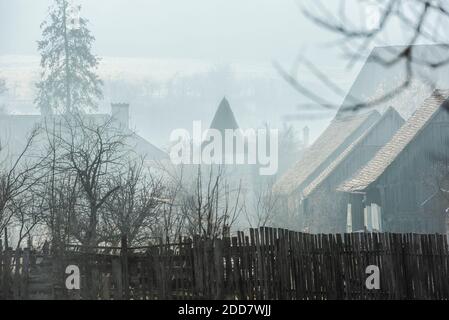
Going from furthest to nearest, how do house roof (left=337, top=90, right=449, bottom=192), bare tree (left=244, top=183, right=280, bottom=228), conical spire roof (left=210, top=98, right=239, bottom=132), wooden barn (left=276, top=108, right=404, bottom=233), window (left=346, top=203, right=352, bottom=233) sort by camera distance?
1. conical spire roof (left=210, top=98, right=239, bottom=132)
2. wooden barn (left=276, top=108, right=404, bottom=233)
3. window (left=346, top=203, right=352, bottom=233)
4. house roof (left=337, top=90, right=449, bottom=192)
5. bare tree (left=244, top=183, right=280, bottom=228)

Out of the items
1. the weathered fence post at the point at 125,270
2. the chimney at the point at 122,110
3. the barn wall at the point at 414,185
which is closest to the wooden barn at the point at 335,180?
the barn wall at the point at 414,185

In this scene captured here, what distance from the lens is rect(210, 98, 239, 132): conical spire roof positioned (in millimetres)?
70375

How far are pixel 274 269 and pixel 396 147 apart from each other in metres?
19.1

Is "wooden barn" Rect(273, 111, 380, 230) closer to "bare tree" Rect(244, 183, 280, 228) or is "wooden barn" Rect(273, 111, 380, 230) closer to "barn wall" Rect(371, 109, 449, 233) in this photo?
"bare tree" Rect(244, 183, 280, 228)

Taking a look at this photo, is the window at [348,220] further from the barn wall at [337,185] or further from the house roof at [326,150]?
the house roof at [326,150]

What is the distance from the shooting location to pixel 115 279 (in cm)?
1236

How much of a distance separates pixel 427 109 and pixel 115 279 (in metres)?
21.0

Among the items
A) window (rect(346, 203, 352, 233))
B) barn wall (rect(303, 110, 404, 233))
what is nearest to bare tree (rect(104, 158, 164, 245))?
barn wall (rect(303, 110, 404, 233))

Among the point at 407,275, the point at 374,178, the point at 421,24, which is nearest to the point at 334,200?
the point at 374,178

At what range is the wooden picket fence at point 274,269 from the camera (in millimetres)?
12172

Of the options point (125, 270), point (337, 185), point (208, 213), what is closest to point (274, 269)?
point (208, 213)

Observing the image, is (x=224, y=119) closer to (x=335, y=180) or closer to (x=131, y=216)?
(x=335, y=180)

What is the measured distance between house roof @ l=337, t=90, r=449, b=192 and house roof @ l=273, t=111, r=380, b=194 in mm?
8825
